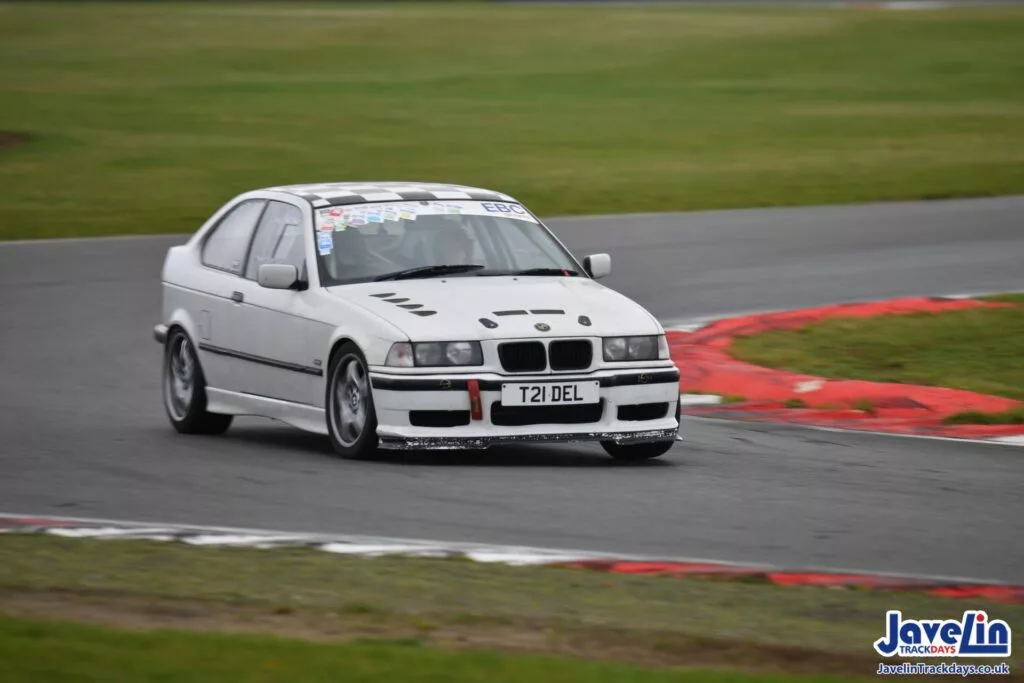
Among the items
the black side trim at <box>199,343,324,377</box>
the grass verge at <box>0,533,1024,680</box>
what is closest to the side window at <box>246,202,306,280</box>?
the black side trim at <box>199,343,324,377</box>

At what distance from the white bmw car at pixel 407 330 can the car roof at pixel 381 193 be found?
0.01m

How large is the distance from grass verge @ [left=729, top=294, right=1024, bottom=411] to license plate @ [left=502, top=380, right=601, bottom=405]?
13.5 feet

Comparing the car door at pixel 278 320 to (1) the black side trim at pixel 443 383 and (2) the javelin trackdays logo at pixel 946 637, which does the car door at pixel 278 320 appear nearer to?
(1) the black side trim at pixel 443 383

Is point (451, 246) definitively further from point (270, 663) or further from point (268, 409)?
point (270, 663)

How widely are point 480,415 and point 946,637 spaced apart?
391 centimetres

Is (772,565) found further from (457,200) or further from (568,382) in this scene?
(457,200)

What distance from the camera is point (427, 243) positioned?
11.0 metres

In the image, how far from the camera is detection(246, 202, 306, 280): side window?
36.7 feet

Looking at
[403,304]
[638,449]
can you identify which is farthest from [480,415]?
[638,449]

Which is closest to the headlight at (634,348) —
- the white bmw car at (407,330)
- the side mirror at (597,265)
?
the white bmw car at (407,330)

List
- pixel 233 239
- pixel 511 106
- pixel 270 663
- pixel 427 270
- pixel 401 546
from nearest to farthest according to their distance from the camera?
pixel 270 663, pixel 401 546, pixel 427 270, pixel 233 239, pixel 511 106

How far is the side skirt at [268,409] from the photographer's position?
10641mm

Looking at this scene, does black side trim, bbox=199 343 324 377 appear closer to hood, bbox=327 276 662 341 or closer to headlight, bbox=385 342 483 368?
hood, bbox=327 276 662 341

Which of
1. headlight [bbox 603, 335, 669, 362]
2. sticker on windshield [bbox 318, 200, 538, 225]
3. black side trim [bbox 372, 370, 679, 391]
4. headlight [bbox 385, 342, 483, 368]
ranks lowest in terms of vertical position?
black side trim [bbox 372, 370, 679, 391]
